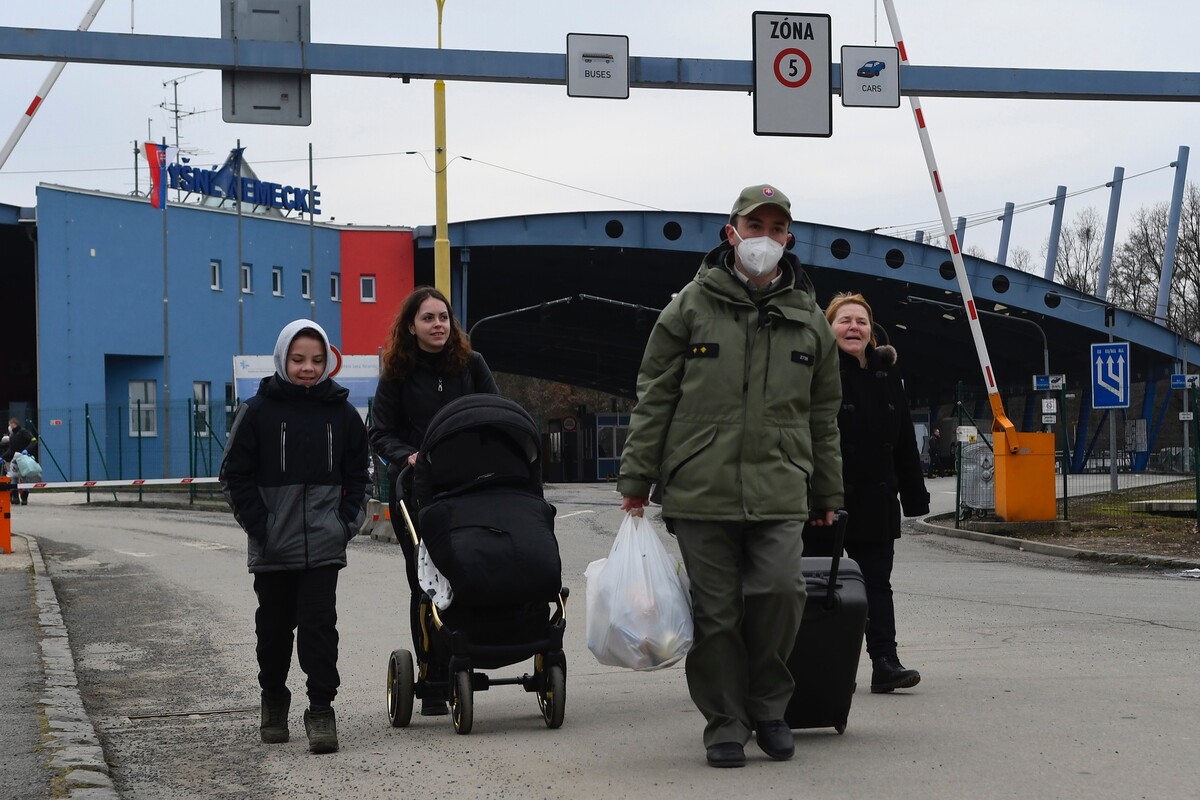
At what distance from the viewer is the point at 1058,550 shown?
62.0 feet

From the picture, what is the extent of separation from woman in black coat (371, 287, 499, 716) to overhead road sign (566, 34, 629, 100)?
7911 mm

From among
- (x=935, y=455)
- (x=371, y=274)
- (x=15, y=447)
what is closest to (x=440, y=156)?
(x=15, y=447)

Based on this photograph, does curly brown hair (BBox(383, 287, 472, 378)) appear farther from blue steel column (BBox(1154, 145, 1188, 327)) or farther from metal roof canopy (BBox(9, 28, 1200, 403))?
blue steel column (BBox(1154, 145, 1188, 327))

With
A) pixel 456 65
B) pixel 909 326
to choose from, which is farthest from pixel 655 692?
pixel 909 326

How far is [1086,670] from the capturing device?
7.66 m

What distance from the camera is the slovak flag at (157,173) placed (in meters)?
46.5

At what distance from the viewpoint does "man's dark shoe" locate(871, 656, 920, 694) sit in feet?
22.9

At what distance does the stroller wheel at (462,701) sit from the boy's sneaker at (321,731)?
0.51m

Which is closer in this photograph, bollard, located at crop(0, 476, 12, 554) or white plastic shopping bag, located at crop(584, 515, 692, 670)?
white plastic shopping bag, located at crop(584, 515, 692, 670)

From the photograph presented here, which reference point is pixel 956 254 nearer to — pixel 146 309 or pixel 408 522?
pixel 408 522

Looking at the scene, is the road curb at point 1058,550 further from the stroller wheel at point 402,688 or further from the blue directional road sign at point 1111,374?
the stroller wheel at point 402,688

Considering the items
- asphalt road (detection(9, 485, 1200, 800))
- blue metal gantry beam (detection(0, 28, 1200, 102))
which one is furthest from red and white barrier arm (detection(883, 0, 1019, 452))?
asphalt road (detection(9, 485, 1200, 800))

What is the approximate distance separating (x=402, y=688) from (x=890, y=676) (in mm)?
2153

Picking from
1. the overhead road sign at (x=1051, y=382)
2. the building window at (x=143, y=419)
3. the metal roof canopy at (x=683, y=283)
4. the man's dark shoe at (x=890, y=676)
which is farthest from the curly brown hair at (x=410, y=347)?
the building window at (x=143, y=419)
